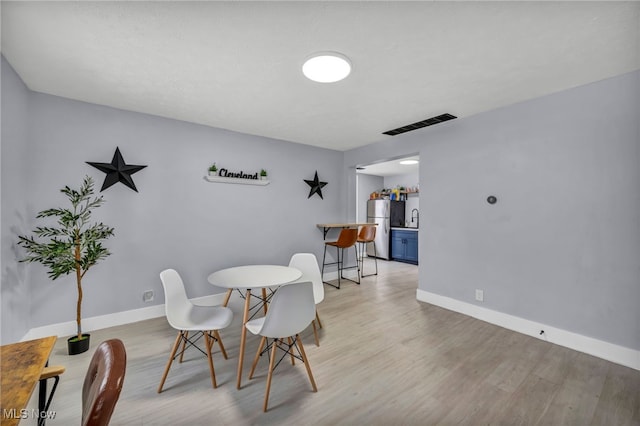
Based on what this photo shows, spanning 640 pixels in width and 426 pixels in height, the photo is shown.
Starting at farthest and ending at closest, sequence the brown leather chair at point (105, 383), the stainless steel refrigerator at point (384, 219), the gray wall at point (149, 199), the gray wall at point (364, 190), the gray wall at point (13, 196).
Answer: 1. the gray wall at point (364, 190)
2. the stainless steel refrigerator at point (384, 219)
3. the gray wall at point (149, 199)
4. the gray wall at point (13, 196)
5. the brown leather chair at point (105, 383)

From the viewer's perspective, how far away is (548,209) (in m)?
2.60

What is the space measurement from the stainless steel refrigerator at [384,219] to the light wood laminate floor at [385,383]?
160 inches

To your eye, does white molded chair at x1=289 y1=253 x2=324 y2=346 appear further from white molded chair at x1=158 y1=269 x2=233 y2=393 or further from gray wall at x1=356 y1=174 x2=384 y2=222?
gray wall at x1=356 y1=174 x2=384 y2=222

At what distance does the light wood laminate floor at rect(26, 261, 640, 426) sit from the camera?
5.41ft

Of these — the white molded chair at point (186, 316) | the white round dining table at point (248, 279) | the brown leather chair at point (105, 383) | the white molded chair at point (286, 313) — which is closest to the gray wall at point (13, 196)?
the white molded chair at point (186, 316)

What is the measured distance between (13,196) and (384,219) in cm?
635

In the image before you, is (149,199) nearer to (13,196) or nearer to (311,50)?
(13,196)

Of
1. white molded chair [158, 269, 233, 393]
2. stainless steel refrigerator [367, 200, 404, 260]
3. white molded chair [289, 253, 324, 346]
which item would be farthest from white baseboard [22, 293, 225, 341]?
stainless steel refrigerator [367, 200, 404, 260]

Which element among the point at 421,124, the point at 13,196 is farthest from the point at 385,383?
the point at 13,196

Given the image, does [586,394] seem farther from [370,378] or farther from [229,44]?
[229,44]

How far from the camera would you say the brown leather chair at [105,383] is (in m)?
0.71

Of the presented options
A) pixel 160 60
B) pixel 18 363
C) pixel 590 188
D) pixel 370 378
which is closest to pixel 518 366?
pixel 370 378

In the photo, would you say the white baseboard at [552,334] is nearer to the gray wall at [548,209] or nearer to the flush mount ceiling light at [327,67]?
the gray wall at [548,209]

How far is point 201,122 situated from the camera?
3400mm
